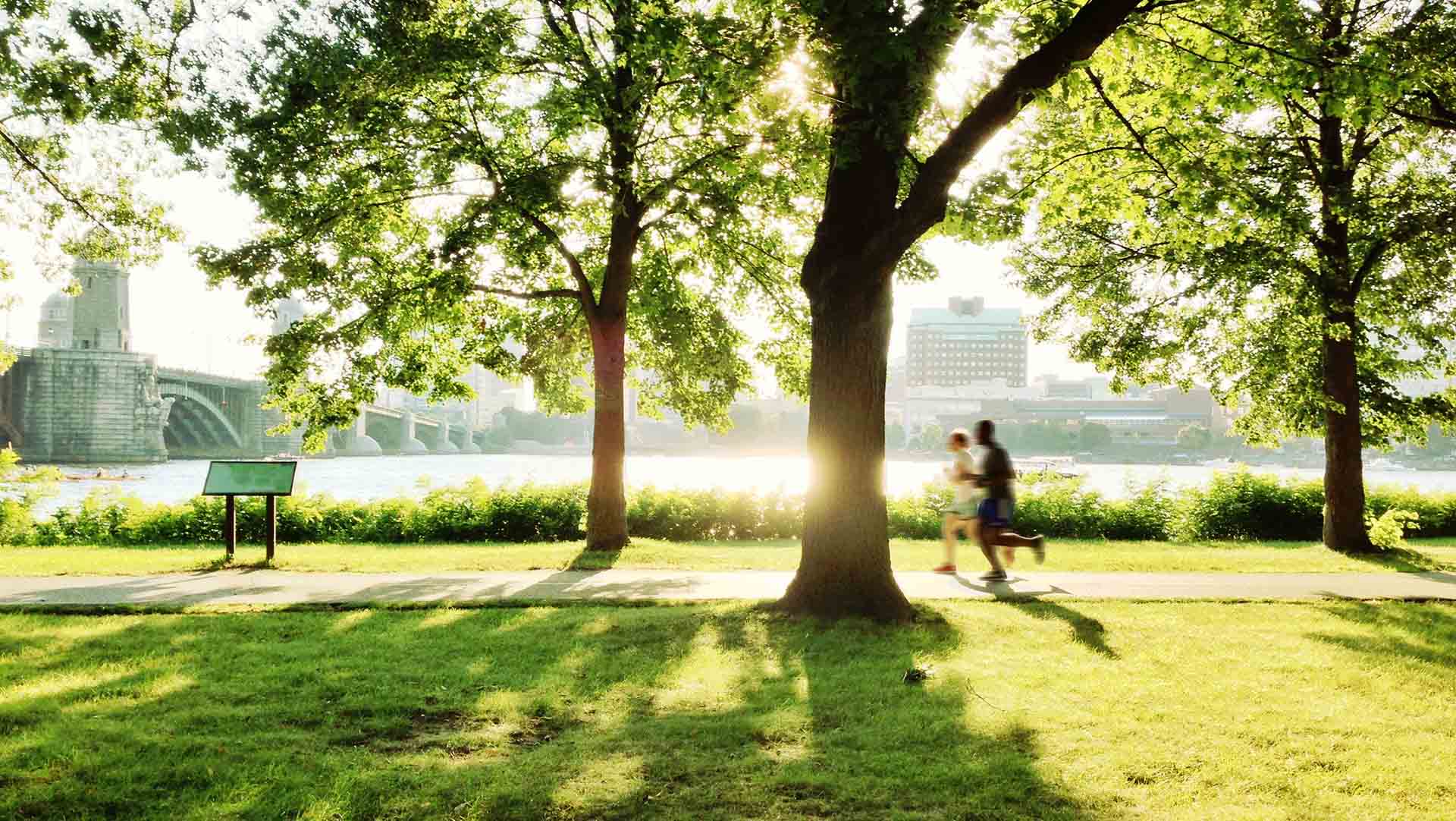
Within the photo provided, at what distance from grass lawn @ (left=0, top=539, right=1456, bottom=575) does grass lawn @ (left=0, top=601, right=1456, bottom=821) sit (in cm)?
388

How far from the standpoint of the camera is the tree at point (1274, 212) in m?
8.89

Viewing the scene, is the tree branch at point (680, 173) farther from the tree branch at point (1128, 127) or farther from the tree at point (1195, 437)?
the tree at point (1195, 437)

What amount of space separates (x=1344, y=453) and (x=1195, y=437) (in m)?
73.8

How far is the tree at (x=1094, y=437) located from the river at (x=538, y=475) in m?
7.63

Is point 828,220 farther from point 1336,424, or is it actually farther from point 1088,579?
point 1336,424

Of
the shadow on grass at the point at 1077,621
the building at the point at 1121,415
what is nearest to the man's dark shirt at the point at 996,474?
the shadow on grass at the point at 1077,621

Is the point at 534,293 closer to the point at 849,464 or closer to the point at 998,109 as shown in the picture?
the point at 849,464

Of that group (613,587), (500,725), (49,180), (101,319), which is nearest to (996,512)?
(613,587)

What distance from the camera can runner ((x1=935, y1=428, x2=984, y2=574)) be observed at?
10375 millimetres

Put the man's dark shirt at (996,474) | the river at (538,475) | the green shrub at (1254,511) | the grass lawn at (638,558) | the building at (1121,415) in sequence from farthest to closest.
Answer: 1. the building at (1121,415)
2. the river at (538,475)
3. the green shrub at (1254,511)
4. the grass lawn at (638,558)
5. the man's dark shirt at (996,474)

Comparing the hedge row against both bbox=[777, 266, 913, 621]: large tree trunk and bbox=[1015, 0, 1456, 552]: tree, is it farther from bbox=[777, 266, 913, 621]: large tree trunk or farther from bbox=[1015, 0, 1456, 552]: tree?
bbox=[777, 266, 913, 621]: large tree trunk

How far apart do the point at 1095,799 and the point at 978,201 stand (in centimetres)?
609

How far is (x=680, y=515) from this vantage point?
1695cm

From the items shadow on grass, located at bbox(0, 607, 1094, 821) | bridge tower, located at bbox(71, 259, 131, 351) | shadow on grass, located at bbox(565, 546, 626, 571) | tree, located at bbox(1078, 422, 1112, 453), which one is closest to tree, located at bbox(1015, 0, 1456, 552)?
shadow on grass, located at bbox(0, 607, 1094, 821)
